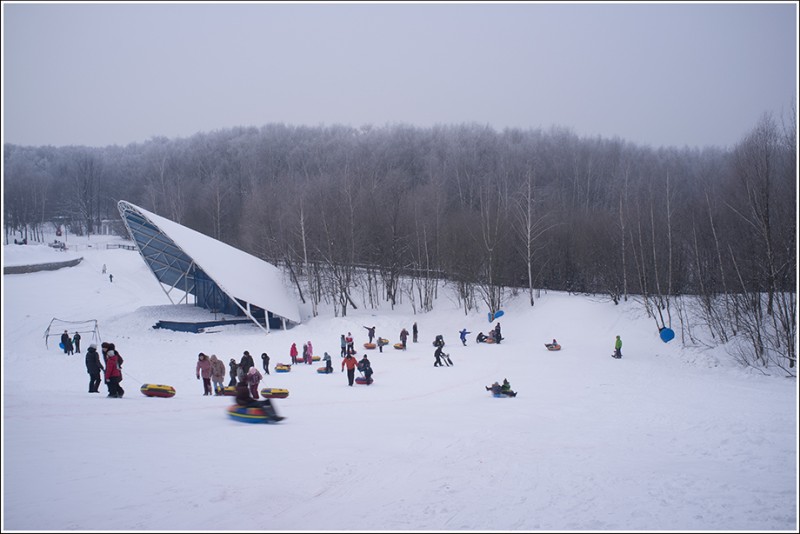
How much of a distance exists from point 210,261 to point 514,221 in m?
22.8

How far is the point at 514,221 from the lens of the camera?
1532 inches

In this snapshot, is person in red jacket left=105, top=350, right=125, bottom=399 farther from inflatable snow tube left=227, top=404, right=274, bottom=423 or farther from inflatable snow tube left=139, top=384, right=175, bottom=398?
inflatable snow tube left=227, top=404, right=274, bottom=423

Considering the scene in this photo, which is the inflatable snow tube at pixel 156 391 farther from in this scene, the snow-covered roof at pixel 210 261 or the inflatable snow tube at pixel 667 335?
the inflatable snow tube at pixel 667 335

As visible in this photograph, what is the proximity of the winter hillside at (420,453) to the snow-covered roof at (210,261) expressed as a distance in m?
11.2

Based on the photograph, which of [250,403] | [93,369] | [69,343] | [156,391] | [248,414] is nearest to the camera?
[248,414]

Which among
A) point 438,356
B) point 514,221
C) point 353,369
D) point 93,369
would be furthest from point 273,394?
point 514,221

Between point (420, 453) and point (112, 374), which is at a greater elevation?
point (112, 374)

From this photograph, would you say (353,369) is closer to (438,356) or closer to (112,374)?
(438,356)

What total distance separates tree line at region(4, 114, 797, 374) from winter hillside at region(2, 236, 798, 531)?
18.1ft

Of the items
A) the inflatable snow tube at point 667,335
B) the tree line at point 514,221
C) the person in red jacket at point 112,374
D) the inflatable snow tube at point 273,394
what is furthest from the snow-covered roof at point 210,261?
the inflatable snow tube at point 667,335

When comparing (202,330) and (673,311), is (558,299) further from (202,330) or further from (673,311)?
(202,330)

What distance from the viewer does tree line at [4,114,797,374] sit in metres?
21.0

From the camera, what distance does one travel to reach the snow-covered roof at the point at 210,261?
101 feet

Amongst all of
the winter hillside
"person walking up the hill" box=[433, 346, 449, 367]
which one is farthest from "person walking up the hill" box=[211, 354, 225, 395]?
"person walking up the hill" box=[433, 346, 449, 367]
